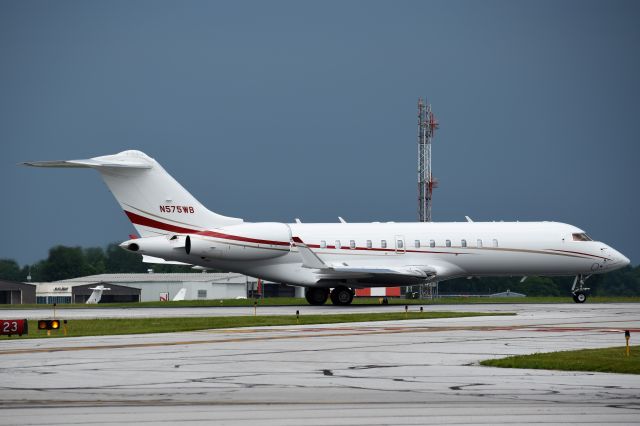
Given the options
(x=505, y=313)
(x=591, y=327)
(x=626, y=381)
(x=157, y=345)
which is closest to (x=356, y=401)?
(x=626, y=381)

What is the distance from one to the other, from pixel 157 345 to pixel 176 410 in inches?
495

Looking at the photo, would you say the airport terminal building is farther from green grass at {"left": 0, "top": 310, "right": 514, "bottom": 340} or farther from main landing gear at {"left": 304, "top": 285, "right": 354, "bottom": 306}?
green grass at {"left": 0, "top": 310, "right": 514, "bottom": 340}

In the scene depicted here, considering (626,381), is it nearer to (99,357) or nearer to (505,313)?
(99,357)

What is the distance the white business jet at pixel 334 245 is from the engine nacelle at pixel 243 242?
5 centimetres

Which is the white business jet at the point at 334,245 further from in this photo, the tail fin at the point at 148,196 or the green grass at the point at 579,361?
the green grass at the point at 579,361

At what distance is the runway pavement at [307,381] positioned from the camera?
565 inches

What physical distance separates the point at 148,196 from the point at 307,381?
33686 millimetres

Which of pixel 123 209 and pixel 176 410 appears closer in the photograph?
pixel 176 410

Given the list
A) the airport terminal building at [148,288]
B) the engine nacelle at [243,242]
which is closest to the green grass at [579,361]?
the engine nacelle at [243,242]

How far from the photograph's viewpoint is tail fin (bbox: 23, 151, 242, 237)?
1997 inches

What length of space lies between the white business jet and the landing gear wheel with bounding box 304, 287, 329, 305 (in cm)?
6

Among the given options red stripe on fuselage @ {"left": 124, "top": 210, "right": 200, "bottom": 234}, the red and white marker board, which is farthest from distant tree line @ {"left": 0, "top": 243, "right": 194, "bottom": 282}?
red stripe on fuselage @ {"left": 124, "top": 210, "right": 200, "bottom": 234}

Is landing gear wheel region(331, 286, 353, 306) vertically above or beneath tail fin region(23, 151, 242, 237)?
beneath

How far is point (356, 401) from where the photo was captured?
51.8 ft
